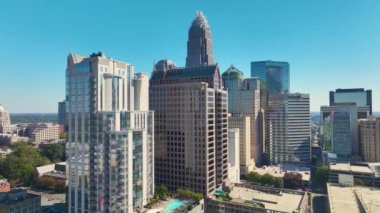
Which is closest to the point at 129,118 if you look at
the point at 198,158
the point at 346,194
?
the point at 198,158

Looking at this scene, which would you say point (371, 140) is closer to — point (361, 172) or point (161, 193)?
point (361, 172)

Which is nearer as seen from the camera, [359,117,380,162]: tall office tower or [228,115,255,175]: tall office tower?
[228,115,255,175]: tall office tower

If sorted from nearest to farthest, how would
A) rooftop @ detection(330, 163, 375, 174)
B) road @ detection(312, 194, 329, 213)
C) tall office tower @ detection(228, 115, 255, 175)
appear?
road @ detection(312, 194, 329, 213)
rooftop @ detection(330, 163, 375, 174)
tall office tower @ detection(228, 115, 255, 175)

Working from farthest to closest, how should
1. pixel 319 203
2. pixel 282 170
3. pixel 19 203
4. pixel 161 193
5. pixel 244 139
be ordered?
pixel 282 170 < pixel 244 139 < pixel 319 203 < pixel 161 193 < pixel 19 203

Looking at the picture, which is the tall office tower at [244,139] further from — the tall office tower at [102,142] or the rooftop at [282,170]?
the tall office tower at [102,142]

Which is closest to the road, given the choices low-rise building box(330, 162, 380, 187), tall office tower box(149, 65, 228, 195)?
low-rise building box(330, 162, 380, 187)

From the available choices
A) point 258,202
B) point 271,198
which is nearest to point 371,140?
point 271,198

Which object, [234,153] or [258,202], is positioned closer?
[258,202]

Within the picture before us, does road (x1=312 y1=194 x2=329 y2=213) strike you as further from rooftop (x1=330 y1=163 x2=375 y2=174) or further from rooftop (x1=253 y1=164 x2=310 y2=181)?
rooftop (x1=253 y1=164 x2=310 y2=181)
